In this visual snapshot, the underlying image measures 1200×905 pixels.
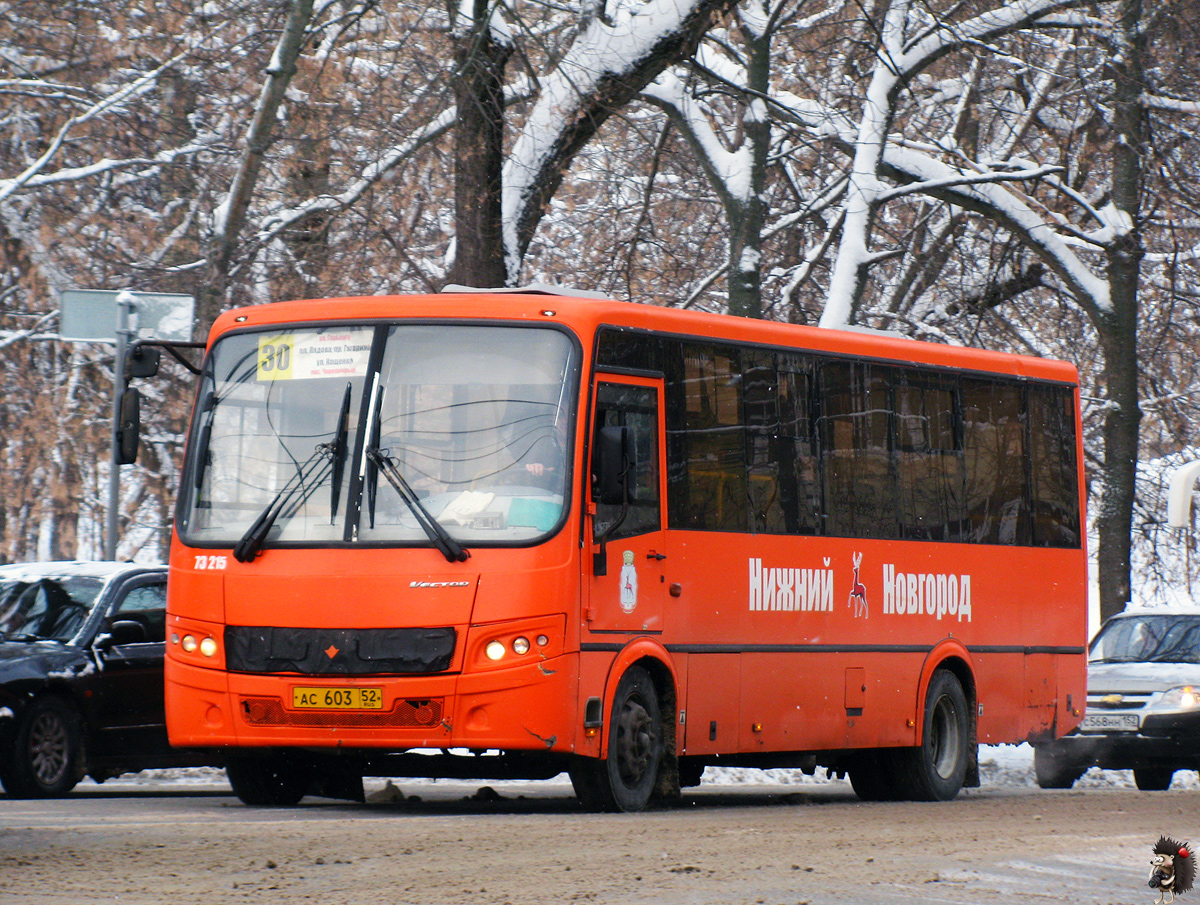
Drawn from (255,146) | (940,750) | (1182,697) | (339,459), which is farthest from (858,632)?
(255,146)

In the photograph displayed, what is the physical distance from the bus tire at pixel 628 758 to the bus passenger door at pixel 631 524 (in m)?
0.35

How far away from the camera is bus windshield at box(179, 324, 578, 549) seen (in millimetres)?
10812

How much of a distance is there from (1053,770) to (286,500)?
9332mm

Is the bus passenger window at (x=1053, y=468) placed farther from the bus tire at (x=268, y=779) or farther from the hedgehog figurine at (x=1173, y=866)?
the hedgehog figurine at (x=1173, y=866)

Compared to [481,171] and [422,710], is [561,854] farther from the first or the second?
[481,171]

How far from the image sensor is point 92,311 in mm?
14477

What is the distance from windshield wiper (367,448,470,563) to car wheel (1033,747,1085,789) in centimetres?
887

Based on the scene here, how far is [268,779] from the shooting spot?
12.3m

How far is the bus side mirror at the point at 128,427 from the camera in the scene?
11844 millimetres

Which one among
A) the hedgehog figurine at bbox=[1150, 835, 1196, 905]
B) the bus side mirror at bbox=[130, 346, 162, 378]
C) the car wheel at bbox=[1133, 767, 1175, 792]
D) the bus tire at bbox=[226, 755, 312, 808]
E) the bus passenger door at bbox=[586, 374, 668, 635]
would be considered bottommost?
the car wheel at bbox=[1133, 767, 1175, 792]

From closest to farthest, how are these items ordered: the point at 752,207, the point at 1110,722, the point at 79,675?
the point at 79,675 < the point at 1110,722 < the point at 752,207

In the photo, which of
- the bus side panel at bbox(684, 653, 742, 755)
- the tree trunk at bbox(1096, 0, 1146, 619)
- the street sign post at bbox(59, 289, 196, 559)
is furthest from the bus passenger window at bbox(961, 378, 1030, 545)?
the tree trunk at bbox(1096, 0, 1146, 619)

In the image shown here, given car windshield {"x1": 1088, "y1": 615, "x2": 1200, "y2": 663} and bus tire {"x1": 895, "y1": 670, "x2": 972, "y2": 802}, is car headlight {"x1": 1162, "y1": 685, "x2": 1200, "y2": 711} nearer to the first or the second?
car windshield {"x1": 1088, "y1": 615, "x2": 1200, "y2": 663}

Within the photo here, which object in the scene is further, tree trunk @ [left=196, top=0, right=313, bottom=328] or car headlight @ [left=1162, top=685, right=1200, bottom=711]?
car headlight @ [left=1162, top=685, right=1200, bottom=711]
